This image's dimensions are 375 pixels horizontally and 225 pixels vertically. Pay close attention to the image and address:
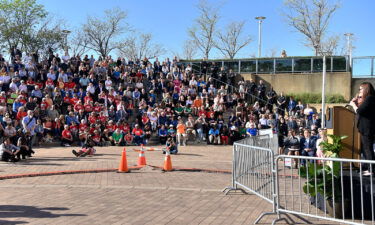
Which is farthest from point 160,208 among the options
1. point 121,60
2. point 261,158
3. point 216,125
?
point 121,60

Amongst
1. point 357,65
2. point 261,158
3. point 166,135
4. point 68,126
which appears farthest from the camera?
point 357,65

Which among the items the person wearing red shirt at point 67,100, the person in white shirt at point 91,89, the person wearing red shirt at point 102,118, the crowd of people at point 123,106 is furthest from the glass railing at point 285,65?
the person wearing red shirt at point 67,100

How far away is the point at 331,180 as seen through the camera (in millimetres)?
5984

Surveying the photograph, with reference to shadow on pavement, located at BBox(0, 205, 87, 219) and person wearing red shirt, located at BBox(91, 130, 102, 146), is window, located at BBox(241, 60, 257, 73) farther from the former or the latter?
shadow on pavement, located at BBox(0, 205, 87, 219)

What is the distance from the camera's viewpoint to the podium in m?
7.03

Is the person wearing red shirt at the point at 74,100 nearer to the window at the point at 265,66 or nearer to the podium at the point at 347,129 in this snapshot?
the podium at the point at 347,129

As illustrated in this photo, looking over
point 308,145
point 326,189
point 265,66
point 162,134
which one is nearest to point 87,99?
point 162,134

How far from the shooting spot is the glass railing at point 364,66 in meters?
30.4

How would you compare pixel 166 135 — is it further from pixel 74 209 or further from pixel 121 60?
pixel 74 209

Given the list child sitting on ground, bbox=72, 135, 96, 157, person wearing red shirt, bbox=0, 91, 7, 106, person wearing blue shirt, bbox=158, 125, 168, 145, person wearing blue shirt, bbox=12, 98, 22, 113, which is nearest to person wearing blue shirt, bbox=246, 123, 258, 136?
person wearing blue shirt, bbox=158, 125, 168, 145

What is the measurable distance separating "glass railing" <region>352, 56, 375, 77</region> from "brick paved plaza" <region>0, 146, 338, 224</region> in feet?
78.4

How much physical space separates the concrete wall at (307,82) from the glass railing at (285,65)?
536 millimetres

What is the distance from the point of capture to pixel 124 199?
7500 mm

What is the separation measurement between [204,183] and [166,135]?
38.3 feet
